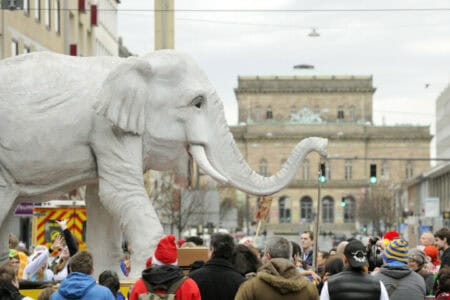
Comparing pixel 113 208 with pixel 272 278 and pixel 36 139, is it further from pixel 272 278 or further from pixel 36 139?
pixel 272 278

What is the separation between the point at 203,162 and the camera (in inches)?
563

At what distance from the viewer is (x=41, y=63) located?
1416cm

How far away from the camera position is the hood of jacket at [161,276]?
33.2ft

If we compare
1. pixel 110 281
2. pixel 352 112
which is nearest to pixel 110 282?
pixel 110 281

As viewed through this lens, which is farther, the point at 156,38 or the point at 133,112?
the point at 156,38

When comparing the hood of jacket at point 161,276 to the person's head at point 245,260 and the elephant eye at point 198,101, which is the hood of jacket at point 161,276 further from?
the elephant eye at point 198,101

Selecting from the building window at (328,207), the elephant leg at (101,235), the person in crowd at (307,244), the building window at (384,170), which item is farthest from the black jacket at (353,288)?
the building window at (328,207)

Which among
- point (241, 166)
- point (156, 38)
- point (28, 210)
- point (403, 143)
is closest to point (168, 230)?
point (28, 210)

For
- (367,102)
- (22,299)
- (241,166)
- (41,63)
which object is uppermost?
(367,102)

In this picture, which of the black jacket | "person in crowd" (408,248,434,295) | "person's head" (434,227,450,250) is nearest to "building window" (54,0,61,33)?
"person's head" (434,227,450,250)

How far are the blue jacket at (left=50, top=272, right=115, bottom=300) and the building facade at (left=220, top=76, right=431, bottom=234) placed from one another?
13911 cm

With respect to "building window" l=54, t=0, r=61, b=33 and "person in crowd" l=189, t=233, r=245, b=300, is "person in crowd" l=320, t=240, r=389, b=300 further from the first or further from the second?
"building window" l=54, t=0, r=61, b=33

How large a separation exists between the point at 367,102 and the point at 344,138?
20.3 ft

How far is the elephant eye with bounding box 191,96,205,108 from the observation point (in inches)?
568
